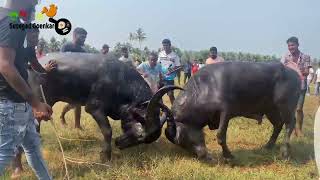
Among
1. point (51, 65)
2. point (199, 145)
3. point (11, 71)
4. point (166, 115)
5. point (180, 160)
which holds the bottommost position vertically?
point (180, 160)

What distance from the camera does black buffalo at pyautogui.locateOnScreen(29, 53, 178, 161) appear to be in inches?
264

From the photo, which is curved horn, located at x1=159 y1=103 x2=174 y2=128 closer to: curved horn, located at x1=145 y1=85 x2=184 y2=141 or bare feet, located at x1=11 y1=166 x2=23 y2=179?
curved horn, located at x1=145 y1=85 x2=184 y2=141

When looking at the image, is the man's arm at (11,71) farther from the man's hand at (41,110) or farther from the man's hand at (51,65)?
the man's hand at (51,65)

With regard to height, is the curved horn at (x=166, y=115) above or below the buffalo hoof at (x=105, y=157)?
above

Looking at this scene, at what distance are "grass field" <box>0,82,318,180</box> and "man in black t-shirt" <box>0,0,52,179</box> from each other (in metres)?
1.89

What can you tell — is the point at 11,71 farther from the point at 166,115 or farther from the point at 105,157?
the point at 166,115

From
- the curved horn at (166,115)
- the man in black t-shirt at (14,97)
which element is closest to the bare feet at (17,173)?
the man in black t-shirt at (14,97)

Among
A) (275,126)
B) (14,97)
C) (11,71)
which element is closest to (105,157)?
(14,97)

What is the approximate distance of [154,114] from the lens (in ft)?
21.4

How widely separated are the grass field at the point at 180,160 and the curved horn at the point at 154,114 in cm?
42

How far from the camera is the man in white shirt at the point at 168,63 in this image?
997 cm

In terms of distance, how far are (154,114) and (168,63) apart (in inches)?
147

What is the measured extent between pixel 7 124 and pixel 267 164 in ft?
14.8

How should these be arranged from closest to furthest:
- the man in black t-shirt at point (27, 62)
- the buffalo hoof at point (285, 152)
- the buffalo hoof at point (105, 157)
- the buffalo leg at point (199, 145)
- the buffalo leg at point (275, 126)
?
1. the man in black t-shirt at point (27, 62)
2. the buffalo hoof at point (105, 157)
3. the buffalo leg at point (199, 145)
4. the buffalo hoof at point (285, 152)
5. the buffalo leg at point (275, 126)
